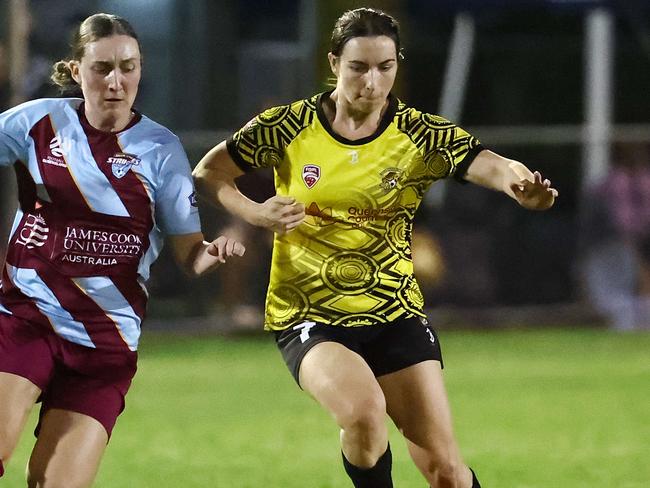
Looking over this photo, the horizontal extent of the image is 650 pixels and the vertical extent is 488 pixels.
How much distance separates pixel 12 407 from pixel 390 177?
5.53ft

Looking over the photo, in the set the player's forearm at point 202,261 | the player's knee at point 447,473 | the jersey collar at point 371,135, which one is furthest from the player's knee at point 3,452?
the jersey collar at point 371,135

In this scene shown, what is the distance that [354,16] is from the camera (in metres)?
6.10

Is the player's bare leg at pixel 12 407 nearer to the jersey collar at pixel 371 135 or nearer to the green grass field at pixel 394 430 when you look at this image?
the jersey collar at pixel 371 135

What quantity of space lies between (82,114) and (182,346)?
9.47 meters

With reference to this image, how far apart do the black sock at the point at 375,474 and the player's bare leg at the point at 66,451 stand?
3.12 feet

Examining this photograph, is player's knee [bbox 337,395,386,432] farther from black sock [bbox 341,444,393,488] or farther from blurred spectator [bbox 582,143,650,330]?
blurred spectator [bbox 582,143,650,330]

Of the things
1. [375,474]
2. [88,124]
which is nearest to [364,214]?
Result: [375,474]

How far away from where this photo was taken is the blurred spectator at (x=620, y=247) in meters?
16.3

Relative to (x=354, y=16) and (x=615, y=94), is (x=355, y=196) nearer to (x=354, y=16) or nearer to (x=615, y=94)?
(x=354, y=16)

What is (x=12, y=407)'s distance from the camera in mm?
5395

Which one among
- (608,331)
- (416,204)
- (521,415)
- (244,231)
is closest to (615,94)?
(608,331)

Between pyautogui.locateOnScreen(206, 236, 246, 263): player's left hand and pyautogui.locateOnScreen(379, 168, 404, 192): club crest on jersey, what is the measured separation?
84cm

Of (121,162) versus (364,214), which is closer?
(121,162)

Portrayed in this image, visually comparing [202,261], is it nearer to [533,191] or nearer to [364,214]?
[364,214]
